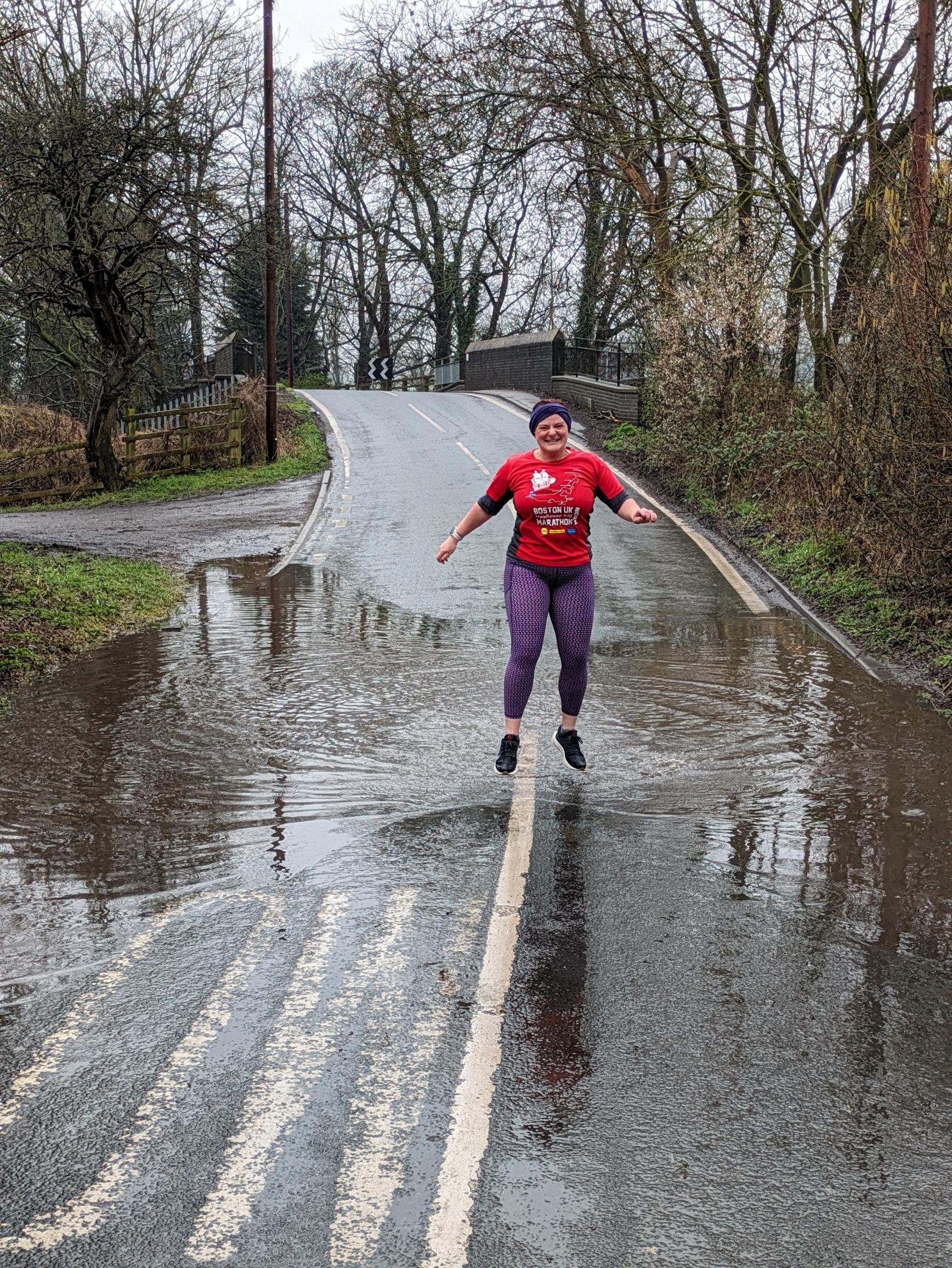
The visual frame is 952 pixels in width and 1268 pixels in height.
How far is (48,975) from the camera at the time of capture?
14.6ft

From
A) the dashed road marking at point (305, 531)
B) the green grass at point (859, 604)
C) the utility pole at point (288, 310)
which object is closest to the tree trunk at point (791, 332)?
the green grass at point (859, 604)

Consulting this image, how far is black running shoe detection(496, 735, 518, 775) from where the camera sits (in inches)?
266

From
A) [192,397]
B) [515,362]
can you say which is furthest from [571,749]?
[515,362]

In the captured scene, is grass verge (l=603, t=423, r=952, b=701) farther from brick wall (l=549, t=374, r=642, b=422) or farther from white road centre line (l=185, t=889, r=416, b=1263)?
brick wall (l=549, t=374, r=642, b=422)

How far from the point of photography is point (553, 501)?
21.8ft

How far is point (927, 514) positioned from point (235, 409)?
2019 cm

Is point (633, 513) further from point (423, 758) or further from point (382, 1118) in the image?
point (382, 1118)

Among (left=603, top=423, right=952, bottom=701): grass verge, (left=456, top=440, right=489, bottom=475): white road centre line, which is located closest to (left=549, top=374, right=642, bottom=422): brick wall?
(left=456, top=440, right=489, bottom=475): white road centre line

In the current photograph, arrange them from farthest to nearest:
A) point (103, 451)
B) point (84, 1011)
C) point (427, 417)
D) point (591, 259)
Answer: point (591, 259), point (427, 417), point (103, 451), point (84, 1011)

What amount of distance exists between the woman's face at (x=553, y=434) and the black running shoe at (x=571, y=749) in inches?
59.2

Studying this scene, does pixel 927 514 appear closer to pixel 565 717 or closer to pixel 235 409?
pixel 565 717

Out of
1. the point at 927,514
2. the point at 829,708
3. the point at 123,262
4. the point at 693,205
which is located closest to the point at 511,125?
the point at 693,205

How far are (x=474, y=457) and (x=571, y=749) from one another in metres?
19.7

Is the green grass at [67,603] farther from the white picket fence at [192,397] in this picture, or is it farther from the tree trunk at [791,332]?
the white picket fence at [192,397]
